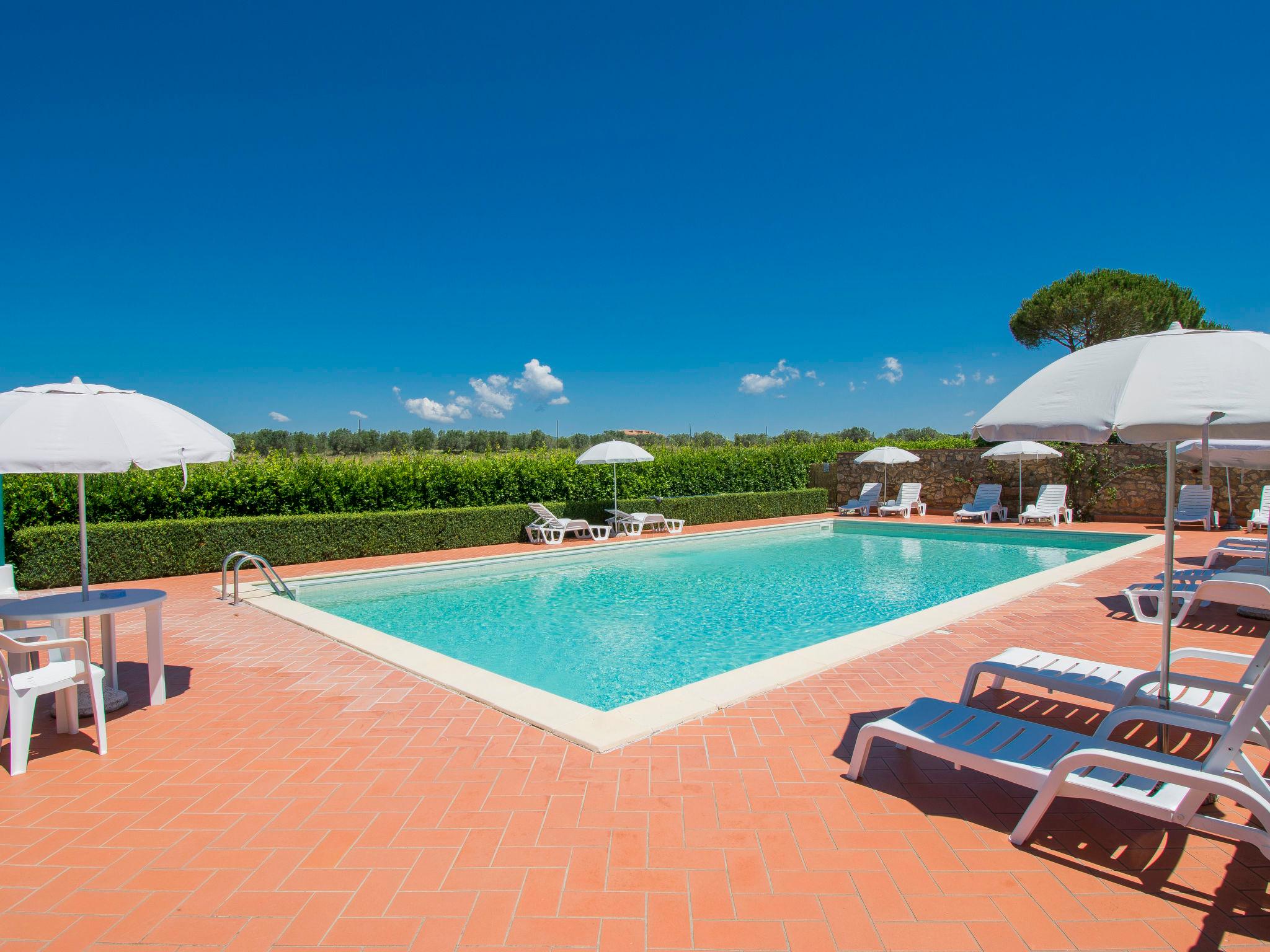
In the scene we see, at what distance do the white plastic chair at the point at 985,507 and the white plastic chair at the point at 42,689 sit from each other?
17.2 m

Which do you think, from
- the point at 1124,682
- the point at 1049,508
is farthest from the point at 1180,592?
the point at 1049,508

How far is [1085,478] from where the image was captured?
16.0m

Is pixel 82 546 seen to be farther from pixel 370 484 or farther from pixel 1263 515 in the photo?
pixel 1263 515

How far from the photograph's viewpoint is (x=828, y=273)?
25.8m

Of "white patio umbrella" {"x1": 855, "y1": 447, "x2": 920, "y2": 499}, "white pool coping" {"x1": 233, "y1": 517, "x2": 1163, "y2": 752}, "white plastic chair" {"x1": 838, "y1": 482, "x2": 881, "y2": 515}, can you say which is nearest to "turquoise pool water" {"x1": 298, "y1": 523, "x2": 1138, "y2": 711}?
"white pool coping" {"x1": 233, "y1": 517, "x2": 1163, "y2": 752}

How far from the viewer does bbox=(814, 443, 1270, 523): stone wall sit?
14328 millimetres

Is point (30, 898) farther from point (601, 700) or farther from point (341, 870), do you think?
point (601, 700)

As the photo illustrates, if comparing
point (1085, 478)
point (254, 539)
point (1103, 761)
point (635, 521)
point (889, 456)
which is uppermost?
point (889, 456)

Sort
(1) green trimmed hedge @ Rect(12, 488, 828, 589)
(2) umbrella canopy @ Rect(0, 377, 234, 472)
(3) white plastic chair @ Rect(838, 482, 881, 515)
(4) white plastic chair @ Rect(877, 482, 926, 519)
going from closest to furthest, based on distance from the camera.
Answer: (2) umbrella canopy @ Rect(0, 377, 234, 472)
(1) green trimmed hedge @ Rect(12, 488, 828, 589)
(4) white plastic chair @ Rect(877, 482, 926, 519)
(3) white plastic chair @ Rect(838, 482, 881, 515)

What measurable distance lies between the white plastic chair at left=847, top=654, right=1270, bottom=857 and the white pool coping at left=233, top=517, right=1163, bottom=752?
4.01ft

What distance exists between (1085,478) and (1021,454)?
261cm

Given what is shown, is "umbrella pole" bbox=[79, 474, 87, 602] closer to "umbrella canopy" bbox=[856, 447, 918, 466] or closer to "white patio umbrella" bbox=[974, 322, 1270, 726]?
"white patio umbrella" bbox=[974, 322, 1270, 726]

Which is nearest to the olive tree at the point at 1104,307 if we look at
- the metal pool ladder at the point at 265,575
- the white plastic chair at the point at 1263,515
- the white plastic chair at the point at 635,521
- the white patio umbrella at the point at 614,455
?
the white plastic chair at the point at 1263,515

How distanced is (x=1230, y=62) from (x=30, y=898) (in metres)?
18.1
